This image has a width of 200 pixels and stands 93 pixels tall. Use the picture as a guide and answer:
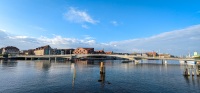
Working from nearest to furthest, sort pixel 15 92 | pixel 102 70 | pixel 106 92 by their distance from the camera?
pixel 15 92 < pixel 106 92 < pixel 102 70

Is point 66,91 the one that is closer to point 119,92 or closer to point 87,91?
point 87,91

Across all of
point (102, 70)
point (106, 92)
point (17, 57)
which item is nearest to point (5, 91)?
point (106, 92)

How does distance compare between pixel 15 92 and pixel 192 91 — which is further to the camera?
pixel 192 91

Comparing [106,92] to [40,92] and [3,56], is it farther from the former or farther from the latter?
[3,56]

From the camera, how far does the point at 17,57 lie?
19438 cm

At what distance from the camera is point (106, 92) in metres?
31.8

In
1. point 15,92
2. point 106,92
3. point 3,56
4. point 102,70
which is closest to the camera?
point 15,92

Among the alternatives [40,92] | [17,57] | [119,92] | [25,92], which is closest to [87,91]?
[119,92]

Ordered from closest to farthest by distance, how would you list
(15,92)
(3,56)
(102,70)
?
(15,92) → (102,70) → (3,56)

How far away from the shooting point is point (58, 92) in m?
30.6

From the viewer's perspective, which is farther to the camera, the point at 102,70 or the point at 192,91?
the point at 102,70

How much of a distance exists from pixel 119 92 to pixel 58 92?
11961mm

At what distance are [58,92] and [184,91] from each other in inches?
1028

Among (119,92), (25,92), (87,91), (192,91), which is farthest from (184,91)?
(25,92)
